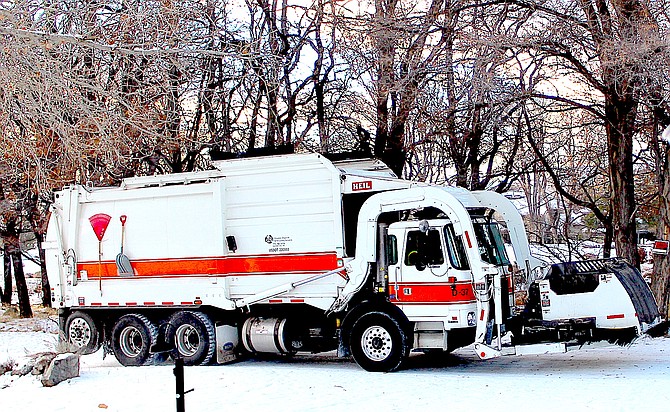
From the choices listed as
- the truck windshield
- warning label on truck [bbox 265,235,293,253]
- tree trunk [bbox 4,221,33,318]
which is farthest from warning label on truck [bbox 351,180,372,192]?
tree trunk [bbox 4,221,33,318]

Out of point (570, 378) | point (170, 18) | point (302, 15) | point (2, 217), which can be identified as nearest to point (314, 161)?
point (170, 18)

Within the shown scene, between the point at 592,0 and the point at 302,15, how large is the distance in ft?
27.0

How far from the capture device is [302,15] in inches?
905

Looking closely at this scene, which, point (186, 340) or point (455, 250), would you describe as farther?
point (186, 340)

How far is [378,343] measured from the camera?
1364cm

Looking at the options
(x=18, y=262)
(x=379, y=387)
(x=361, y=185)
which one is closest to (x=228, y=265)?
(x=361, y=185)

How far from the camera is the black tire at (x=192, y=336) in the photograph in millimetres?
14953

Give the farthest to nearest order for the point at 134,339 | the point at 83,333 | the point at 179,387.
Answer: the point at 83,333 < the point at 134,339 < the point at 179,387

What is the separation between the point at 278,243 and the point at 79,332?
14.9ft

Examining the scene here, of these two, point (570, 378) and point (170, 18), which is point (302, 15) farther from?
point (570, 378)

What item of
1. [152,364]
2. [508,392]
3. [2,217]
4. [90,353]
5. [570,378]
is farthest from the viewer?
[2,217]

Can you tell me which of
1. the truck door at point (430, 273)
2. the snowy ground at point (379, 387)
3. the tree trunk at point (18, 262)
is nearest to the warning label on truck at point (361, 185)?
the truck door at point (430, 273)

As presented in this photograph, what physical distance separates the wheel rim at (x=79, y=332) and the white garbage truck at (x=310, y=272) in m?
0.03

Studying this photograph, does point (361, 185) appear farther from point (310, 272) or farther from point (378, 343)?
point (378, 343)
